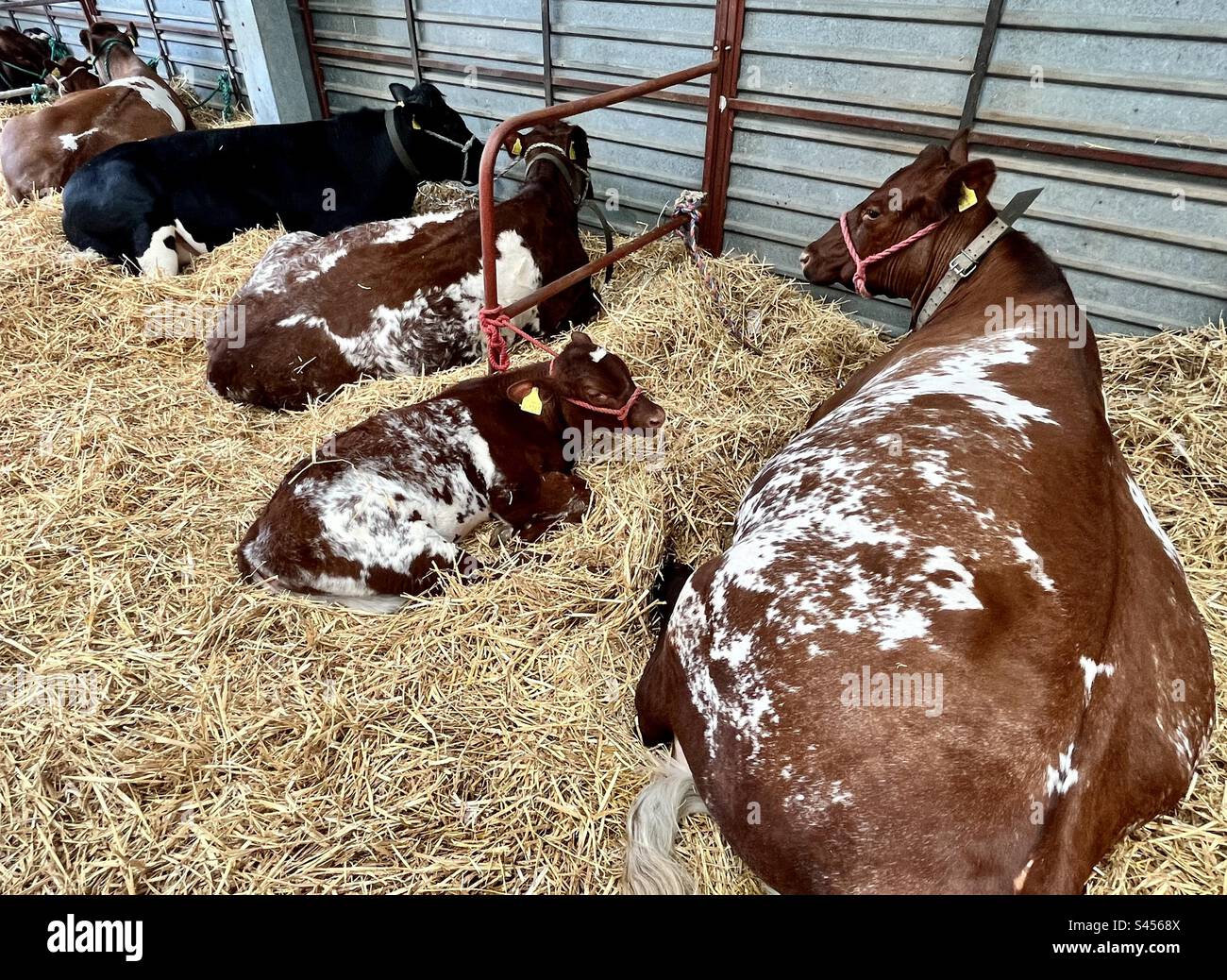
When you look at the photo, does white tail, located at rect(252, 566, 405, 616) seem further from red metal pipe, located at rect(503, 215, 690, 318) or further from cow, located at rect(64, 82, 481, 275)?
cow, located at rect(64, 82, 481, 275)

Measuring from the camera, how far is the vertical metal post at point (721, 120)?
14.4ft

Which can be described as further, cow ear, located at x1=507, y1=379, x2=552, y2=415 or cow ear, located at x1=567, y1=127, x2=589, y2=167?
cow ear, located at x1=567, y1=127, x2=589, y2=167

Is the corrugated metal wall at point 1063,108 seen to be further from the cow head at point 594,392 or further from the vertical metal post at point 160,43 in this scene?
the vertical metal post at point 160,43

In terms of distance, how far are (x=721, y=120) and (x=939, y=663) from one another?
425cm

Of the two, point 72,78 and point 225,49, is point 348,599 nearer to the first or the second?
point 225,49

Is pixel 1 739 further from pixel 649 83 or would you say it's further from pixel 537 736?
pixel 649 83

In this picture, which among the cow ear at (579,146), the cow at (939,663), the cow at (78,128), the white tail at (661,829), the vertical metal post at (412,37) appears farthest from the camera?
the cow at (78,128)

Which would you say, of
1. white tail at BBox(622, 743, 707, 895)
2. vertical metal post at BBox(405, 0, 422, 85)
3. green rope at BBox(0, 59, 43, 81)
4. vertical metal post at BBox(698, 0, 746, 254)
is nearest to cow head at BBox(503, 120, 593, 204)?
vertical metal post at BBox(698, 0, 746, 254)

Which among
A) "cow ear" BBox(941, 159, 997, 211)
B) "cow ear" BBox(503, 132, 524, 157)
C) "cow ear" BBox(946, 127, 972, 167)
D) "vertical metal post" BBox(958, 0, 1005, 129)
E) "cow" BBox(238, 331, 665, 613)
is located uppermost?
"vertical metal post" BBox(958, 0, 1005, 129)

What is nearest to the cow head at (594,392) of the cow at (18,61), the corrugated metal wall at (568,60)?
the corrugated metal wall at (568,60)

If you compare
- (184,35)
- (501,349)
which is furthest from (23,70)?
(501,349)

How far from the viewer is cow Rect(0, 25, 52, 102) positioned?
A: 993cm

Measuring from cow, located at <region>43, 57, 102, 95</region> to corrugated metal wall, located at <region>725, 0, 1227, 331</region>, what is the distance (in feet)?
29.8

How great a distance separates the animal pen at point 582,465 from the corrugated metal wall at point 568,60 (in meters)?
0.03
